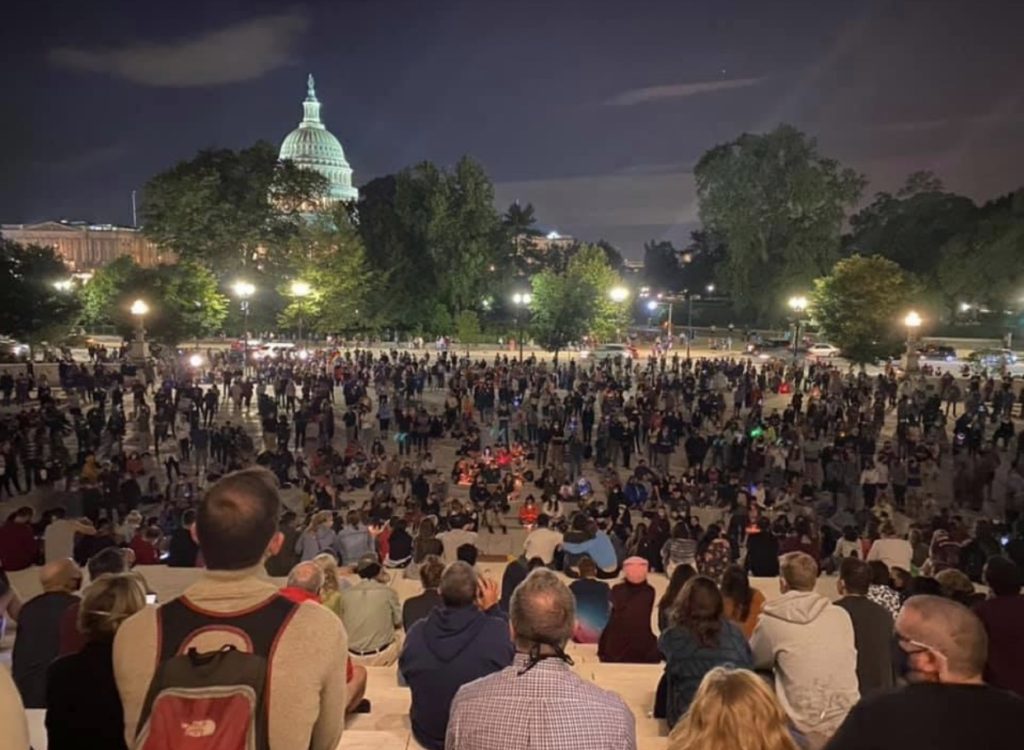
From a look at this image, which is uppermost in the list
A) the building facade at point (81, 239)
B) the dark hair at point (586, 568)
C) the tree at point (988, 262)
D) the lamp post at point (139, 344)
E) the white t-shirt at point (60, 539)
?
the building facade at point (81, 239)

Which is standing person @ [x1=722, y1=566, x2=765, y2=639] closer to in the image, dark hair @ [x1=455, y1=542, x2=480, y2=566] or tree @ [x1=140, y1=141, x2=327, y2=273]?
dark hair @ [x1=455, y1=542, x2=480, y2=566]

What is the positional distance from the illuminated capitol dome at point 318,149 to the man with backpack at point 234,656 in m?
125

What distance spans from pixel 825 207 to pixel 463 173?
24897 millimetres

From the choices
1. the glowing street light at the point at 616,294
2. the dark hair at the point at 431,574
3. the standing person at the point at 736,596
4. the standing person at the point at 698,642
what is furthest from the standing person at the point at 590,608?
the glowing street light at the point at 616,294

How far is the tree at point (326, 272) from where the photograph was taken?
48.5 meters

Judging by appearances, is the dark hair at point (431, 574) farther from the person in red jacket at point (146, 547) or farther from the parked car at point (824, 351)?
the parked car at point (824, 351)

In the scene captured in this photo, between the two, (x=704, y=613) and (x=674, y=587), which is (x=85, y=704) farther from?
(x=674, y=587)

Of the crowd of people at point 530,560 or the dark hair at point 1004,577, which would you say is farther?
the dark hair at point 1004,577

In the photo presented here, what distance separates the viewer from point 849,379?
30.2 metres

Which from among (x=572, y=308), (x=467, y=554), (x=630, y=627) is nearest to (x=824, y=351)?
(x=572, y=308)

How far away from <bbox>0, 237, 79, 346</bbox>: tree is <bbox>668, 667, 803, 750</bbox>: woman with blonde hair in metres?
39.8

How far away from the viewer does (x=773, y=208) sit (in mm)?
59906

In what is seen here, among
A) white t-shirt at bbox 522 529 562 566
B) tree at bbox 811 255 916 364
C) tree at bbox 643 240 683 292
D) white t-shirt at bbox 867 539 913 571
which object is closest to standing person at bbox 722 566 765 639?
white t-shirt at bbox 522 529 562 566

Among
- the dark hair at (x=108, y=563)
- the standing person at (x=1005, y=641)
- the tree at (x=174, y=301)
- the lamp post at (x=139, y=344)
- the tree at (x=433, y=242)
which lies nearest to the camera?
the standing person at (x=1005, y=641)
